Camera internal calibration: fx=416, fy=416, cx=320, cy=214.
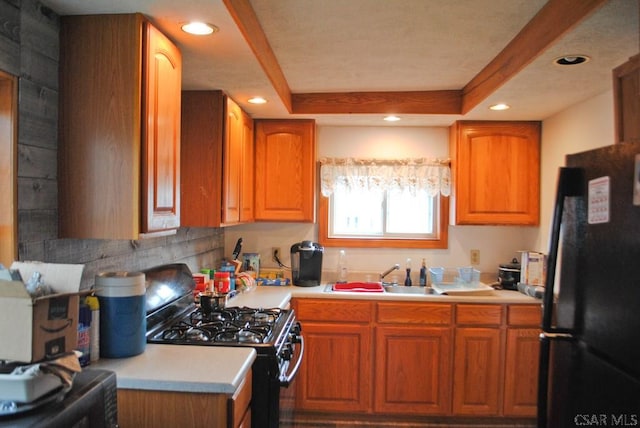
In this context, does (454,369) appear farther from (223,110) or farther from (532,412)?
(223,110)

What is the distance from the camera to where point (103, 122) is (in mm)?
1437

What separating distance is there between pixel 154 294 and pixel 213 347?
471 mm

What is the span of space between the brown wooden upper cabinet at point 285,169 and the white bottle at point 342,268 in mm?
458

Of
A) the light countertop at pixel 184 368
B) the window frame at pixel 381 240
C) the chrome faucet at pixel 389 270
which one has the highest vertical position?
the window frame at pixel 381 240

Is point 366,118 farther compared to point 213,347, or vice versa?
point 366,118

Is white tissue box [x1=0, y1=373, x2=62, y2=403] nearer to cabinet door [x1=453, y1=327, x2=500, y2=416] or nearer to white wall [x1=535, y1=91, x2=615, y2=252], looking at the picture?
cabinet door [x1=453, y1=327, x2=500, y2=416]

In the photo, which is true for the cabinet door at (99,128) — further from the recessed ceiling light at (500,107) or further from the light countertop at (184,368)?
the recessed ceiling light at (500,107)

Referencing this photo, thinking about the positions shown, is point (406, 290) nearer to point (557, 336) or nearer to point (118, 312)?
point (557, 336)

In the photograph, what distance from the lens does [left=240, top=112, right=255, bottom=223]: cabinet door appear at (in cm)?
275

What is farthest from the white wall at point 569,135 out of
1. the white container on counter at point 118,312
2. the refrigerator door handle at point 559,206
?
the white container on counter at point 118,312

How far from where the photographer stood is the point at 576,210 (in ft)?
4.15

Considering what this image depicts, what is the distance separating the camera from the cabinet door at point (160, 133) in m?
1.47

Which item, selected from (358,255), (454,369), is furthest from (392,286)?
(454,369)

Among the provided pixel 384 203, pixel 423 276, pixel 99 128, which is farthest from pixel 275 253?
pixel 99 128
